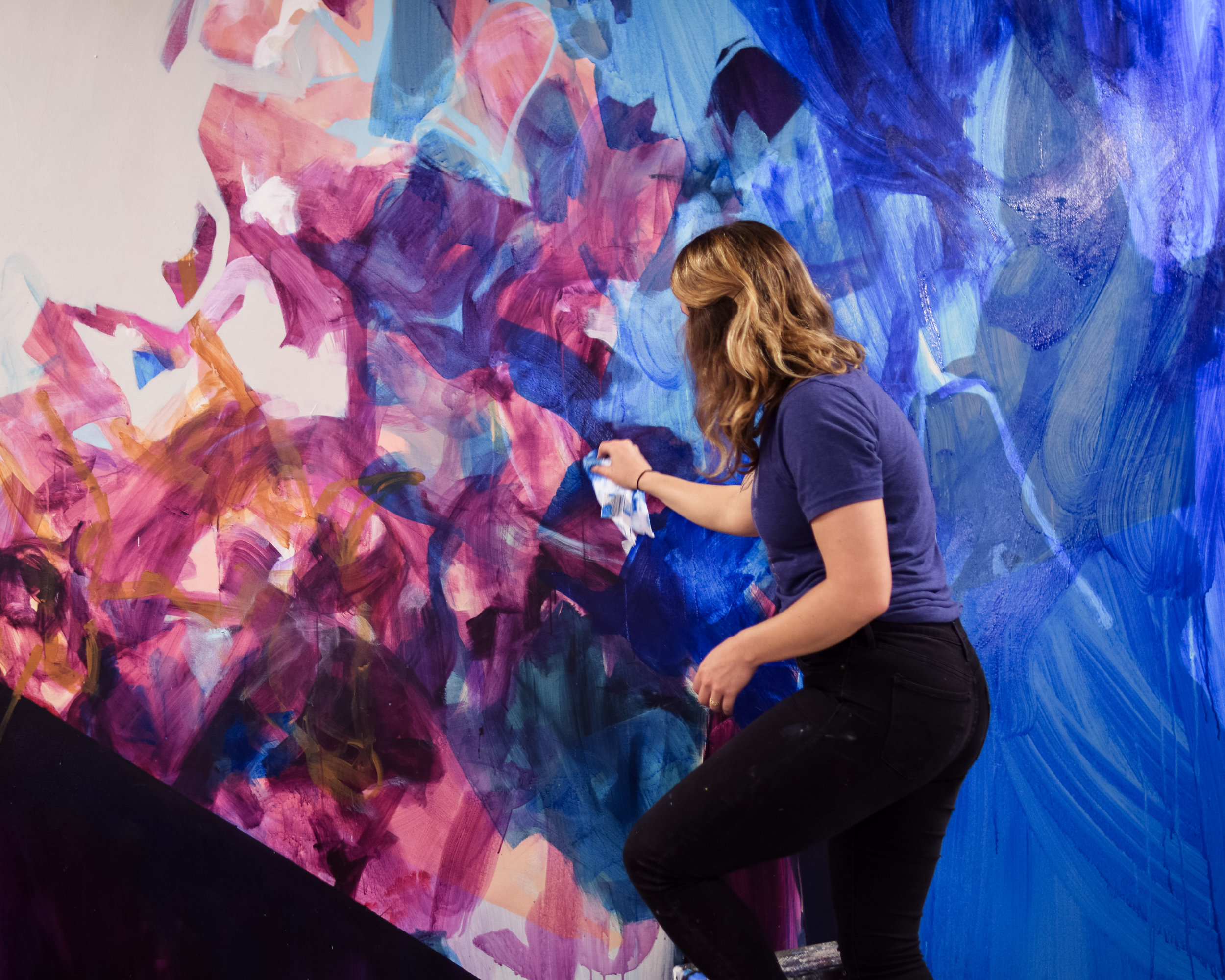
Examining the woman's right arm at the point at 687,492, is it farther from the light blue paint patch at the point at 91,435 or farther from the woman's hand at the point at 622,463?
the light blue paint patch at the point at 91,435

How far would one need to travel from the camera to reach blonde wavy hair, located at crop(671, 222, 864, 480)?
3.49ft

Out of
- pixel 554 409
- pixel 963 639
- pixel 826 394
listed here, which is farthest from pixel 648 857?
pixel 554 409

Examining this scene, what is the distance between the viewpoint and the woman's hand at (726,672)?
1.05 m

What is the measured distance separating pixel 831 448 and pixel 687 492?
17.8 inches

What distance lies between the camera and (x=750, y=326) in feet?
3.52

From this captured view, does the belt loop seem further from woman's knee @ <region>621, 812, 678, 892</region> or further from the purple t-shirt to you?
woman's knee @ <region>621, 812, 678, 892</region>

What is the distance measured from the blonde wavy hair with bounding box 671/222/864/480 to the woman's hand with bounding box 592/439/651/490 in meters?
0.27

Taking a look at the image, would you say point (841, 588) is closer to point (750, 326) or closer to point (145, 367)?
point (750, 326)

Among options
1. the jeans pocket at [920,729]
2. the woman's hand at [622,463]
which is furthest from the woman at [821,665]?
the woman's hand at [622,463]

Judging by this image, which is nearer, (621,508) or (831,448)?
(831,448)

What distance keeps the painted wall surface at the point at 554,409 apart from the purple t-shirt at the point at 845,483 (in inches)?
16.6

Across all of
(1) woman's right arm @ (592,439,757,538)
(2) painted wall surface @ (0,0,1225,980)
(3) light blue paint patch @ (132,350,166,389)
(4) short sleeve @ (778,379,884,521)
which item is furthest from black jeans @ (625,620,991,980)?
(3) light blue paint patch @ (132,350,166,389)

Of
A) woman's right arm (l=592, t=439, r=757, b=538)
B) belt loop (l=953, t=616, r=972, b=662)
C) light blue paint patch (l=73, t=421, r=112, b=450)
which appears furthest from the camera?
light blue paint patch (l=73, t=421, r=112, b=450)

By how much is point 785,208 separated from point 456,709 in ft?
3.54
